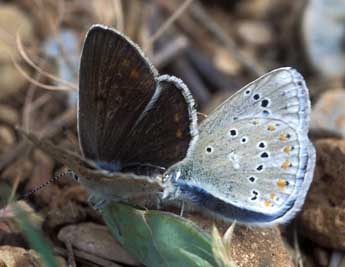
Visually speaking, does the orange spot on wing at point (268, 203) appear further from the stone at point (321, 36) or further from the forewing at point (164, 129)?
the stone at point (321, 36)

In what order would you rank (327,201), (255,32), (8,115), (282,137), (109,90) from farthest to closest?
(255,32) < (8,115) < (327,201) < (282,137) < (109,90)

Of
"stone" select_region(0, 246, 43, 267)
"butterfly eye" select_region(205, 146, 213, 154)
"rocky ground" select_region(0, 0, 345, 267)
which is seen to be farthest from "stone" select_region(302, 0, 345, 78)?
"stone" select_region(0, 246, 43, 267)

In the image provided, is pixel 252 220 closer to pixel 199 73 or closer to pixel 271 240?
pixel 271 240

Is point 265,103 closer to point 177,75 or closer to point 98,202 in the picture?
point 98,202

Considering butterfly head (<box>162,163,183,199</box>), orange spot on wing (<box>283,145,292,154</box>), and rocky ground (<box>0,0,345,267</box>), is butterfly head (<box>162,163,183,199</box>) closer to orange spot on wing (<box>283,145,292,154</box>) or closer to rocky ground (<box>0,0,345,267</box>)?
rocky ground (<box>0,0,345,267</box>)

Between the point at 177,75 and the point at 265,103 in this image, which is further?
the point at 177,75

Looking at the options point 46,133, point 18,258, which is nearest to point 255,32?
point 46,133

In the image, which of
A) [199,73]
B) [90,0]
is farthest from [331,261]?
[90,0]
